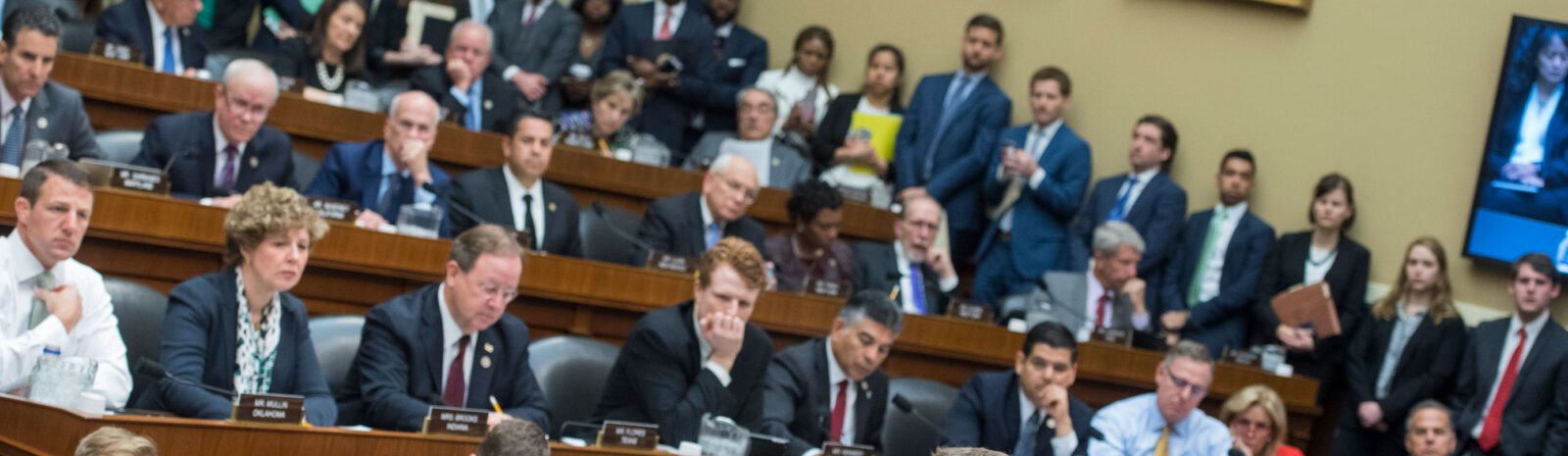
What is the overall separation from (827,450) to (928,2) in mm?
4159

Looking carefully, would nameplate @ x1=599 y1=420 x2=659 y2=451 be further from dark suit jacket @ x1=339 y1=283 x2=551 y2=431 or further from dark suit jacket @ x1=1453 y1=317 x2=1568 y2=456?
dark suit jacket @ x1=1453 y1=317 x2=1568 y2=456

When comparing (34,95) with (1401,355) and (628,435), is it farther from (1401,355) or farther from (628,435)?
(1401,355)

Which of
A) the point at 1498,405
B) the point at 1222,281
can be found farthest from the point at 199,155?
the point at 1498,405

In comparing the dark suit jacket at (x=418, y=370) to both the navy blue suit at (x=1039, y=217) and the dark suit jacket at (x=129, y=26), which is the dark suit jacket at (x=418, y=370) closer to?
the dark suit jacket at (x=129, y=26)

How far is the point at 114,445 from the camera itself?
2480mm

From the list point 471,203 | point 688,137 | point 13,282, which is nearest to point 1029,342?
point 471,203

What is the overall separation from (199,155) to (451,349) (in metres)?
1.51

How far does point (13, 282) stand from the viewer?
3.39 m

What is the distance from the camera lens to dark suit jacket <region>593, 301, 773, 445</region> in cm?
406

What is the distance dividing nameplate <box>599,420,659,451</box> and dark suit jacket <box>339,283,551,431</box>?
0.40 meters

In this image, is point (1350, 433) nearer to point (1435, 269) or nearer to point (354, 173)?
point (1435, 269)

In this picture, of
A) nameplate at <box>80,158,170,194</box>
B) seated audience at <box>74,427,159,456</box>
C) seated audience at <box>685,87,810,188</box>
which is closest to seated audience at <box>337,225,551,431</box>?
nameplate at <box>80,158,170,194</box>

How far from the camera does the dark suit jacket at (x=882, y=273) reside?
18.9 feet

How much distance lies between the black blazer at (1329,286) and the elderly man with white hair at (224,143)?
362 centimetres
